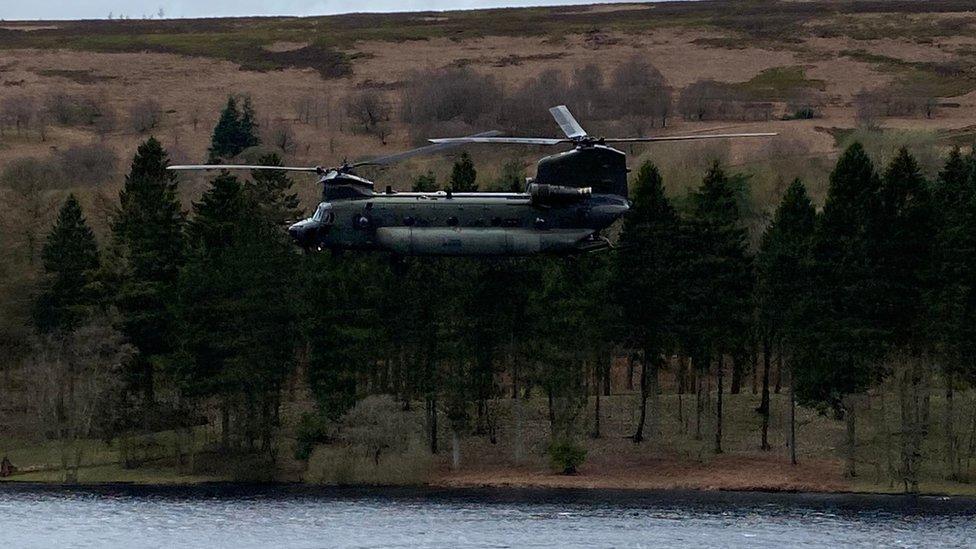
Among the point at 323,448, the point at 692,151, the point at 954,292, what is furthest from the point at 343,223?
the point at 692,151

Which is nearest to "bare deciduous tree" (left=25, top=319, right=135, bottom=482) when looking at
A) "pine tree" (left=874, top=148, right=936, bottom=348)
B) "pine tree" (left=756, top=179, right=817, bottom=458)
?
"pine tree" (left=756, top=179, right=817, bottom=458)

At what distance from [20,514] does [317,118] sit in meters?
115

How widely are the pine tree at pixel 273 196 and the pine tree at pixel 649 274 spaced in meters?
21.0

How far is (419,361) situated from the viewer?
94.1m

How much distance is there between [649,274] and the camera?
91688mm

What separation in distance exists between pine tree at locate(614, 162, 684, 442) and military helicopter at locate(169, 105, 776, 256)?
827 inches

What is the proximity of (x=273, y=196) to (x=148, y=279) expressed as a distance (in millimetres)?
10323

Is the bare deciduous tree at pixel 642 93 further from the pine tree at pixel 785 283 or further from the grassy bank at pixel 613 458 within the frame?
the pine tree at pixel 785 283

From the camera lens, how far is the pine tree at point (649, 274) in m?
91.5

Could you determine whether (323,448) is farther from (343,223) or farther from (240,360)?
(343,223)

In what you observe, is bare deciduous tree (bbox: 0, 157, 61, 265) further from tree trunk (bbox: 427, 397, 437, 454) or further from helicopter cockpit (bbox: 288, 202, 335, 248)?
helicopter cockpit (bbox: 288, 202, 335, 248)

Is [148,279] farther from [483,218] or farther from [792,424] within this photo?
[792,424]

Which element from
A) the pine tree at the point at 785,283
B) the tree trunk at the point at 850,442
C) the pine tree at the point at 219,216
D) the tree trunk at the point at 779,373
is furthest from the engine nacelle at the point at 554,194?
the pine tree at the point at 219,216

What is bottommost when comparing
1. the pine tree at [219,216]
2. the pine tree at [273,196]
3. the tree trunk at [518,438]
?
the tree trunk at [518,438]
